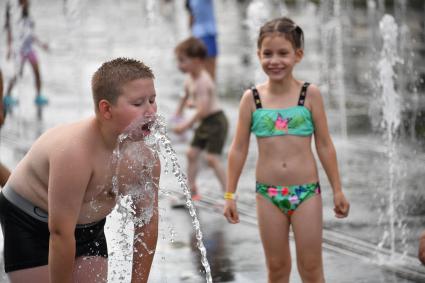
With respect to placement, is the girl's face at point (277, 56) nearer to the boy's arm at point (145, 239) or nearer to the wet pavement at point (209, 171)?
the wet pavement at point (209, 171)

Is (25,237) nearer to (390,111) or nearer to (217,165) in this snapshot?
(217,165)

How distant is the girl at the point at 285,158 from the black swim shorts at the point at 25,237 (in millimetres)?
1113

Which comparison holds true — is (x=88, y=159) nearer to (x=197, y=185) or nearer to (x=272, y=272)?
(x=272, y=272)

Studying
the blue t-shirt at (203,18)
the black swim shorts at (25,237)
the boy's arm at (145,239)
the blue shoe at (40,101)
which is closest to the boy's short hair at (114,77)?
the boy's arm at (145,239)

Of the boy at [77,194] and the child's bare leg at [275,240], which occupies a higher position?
the boy at [77,194]

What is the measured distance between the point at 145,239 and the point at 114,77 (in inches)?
24.1

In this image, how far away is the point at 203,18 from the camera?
11312mm

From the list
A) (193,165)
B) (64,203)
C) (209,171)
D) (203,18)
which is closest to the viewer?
(64,203)

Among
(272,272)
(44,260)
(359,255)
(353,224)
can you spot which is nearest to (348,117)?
(353,224)

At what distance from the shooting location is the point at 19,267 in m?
3.87

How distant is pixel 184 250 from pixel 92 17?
1888 centimetres

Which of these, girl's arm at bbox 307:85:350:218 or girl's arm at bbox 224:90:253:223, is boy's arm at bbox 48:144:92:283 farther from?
girl's arm at bbox 307:85:350:218

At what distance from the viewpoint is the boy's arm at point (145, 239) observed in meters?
3.70

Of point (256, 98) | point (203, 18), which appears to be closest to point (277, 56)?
point (256, 98)
